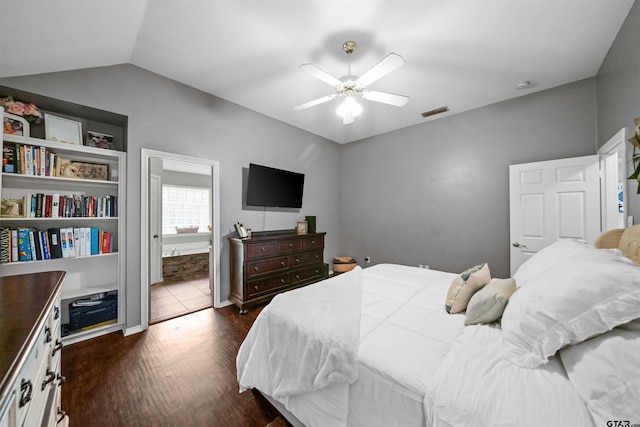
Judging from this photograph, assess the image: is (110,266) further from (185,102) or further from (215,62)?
(215,62)

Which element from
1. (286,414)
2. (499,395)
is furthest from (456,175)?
(286,414)

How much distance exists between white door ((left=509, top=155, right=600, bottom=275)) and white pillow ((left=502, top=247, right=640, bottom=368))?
7.19 ft

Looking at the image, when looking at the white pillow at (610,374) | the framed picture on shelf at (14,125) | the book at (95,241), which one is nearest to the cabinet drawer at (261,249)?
the book at (95,241)

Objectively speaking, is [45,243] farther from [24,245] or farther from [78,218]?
[78,218]

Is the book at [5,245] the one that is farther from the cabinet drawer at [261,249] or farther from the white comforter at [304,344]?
the white comforter at [304,344]

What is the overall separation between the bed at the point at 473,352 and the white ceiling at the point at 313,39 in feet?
5.82

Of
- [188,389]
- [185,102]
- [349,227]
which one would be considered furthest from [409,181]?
[188,389]

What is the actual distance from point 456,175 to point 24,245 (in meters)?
4.99

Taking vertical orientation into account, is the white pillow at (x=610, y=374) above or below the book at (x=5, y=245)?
below

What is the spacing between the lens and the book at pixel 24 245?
2.04 metres

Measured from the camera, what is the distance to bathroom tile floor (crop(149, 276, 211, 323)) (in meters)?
2.94

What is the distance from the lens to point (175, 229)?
3402mm

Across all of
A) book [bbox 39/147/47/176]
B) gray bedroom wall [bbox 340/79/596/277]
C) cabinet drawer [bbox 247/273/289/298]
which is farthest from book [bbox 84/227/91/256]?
gray bedroom wall [bbox 340/79/596/277]

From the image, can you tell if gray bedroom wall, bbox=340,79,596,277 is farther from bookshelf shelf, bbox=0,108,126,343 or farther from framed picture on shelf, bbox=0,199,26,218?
framed picture on shelf, bbox=0,199,26,218
